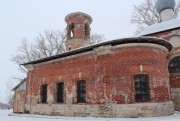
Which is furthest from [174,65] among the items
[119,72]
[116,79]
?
[116,79]

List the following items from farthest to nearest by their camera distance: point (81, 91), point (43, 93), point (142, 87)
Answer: point (43, 93)
point (81, 91)
point (142, 87)

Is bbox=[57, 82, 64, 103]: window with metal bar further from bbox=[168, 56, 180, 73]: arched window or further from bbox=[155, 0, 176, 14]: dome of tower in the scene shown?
bbox=[155, 0, 176, 14]: dome of tower

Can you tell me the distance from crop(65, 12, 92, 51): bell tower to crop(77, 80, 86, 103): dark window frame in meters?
6.83

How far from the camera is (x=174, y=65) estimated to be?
1352 centimetres

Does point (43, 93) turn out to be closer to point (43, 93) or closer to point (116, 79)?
point (43, 93)

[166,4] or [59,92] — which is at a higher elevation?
[166,4]

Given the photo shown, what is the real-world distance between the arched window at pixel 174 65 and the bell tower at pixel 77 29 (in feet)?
27.2

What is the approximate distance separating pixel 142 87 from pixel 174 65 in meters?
4.56

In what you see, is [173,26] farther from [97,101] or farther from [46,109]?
[46,109]

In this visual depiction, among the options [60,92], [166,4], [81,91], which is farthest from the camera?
[166,4]

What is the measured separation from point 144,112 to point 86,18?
39.6ft

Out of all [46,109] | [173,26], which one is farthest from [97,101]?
[173,26]

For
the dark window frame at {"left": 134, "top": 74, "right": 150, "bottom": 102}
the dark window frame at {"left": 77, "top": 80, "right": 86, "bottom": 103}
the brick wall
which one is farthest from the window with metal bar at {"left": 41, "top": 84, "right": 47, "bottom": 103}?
the dark window frame at {"left": 134, "top": 74, "right": 150, "bottom": 102}

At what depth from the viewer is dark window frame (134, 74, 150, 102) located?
10195mm
